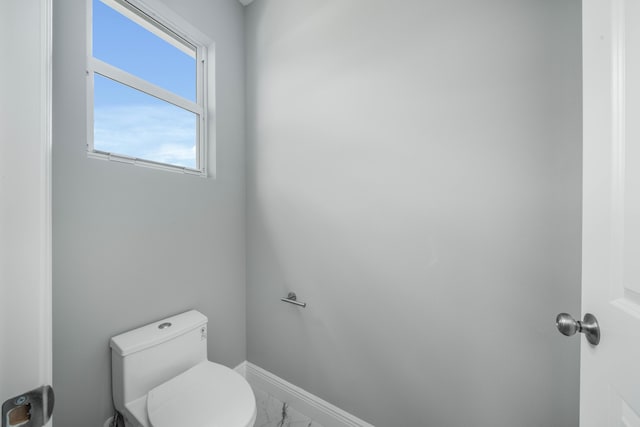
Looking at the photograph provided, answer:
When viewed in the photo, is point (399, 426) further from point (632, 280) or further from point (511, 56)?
point (511, 56)

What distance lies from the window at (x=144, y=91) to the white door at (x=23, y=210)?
30.7 inches

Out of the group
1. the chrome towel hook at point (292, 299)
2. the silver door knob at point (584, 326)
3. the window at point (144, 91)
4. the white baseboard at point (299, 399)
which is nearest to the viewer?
the silver door knob at point (584, 326)

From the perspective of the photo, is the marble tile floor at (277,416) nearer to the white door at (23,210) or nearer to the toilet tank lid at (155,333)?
the toilet tank lid at (155,333)

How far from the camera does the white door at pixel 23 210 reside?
41 cm

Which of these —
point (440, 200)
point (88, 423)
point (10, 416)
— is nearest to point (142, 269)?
point (88, 423)

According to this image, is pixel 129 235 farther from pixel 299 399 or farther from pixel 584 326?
pixel 584 326

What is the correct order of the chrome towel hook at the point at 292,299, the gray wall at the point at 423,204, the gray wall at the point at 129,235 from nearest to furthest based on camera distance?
the gray wall at the point at 423,204 < the gray wall at the point at 129,235 < the chrome towel hook at the point at 292,299

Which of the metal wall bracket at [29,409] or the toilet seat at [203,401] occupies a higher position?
the metal wall bracket at [29,409]

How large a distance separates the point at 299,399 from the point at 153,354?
35.0 inches

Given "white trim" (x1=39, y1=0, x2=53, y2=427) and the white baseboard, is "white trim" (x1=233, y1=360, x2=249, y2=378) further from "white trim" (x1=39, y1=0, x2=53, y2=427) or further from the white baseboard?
"white trim" (x1=39, y1=0, x2=53, y2=427)

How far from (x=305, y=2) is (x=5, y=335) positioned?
1854mm

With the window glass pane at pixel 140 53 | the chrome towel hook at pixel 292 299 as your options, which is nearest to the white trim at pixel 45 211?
the window glass pane at pixel 140 53

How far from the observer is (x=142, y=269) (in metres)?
1.21

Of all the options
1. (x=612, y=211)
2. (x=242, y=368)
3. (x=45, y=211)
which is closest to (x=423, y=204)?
(x=612, y=211)
